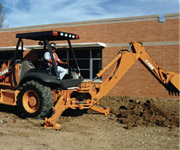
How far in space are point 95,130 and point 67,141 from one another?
123 centimetres

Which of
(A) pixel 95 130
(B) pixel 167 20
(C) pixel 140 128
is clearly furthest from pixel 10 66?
(B) pixel 167 20

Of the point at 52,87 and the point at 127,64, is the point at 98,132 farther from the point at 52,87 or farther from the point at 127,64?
the point at 127,64

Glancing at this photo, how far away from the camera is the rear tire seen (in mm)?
6676

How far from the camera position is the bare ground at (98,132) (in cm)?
498

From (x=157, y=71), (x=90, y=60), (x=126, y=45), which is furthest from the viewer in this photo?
(x=90, y=60)

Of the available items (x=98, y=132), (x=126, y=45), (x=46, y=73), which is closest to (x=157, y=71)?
(x=98, y=132)

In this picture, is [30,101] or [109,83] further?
[109,83]

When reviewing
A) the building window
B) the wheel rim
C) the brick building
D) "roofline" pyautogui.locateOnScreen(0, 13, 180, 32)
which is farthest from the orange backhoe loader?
the building window

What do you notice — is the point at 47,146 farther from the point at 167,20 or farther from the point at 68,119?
the point at 167,20

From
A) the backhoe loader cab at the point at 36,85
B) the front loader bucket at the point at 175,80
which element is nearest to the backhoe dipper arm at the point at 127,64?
the front loader bucket at the point at 175,80

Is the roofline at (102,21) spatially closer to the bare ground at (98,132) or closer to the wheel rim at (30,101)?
the bare ground at (98,132)

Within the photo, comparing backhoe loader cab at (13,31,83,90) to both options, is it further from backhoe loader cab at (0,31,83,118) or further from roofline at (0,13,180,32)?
roofline at (0,13,180,32)

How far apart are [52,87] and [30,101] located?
2.57 ft

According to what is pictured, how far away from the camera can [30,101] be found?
23.2 ft
